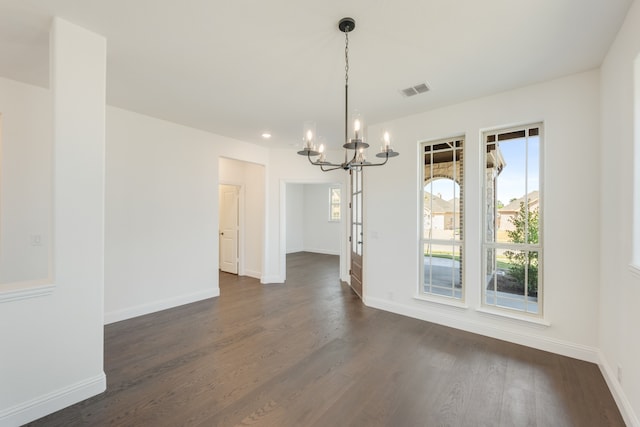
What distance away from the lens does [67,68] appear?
6.90 feet

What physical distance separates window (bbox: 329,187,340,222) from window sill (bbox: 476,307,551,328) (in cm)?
682

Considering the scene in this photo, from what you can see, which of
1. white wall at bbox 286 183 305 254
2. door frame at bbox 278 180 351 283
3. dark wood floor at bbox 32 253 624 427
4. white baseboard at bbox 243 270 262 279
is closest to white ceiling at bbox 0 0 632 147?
door frame at bbox 278 180 351 283

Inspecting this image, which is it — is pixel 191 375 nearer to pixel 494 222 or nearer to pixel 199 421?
pixel 199 421

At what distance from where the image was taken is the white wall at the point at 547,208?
9.13 feet

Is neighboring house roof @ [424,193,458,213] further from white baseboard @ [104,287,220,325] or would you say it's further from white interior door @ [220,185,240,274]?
white interior door @ [220,185,240,274]

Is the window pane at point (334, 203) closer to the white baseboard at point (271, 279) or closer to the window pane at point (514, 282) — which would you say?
the white baseboard at point (271, 279)

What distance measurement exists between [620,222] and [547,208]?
76cm

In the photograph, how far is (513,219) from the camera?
3293 millimetres

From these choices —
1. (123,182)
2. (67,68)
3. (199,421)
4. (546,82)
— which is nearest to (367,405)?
(199,421)

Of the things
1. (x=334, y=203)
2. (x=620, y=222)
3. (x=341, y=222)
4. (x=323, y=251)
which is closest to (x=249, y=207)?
(x=341, y=222)

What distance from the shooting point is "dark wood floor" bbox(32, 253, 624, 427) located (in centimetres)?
202

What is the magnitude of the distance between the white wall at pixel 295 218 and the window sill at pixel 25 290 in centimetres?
808

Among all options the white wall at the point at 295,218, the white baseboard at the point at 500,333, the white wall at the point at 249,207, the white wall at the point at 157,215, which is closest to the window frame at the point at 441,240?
the white baseboard at the point at 500,333

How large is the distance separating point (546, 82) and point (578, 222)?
150cm
